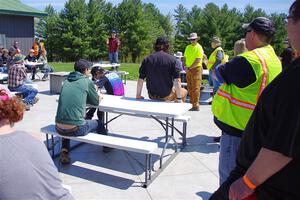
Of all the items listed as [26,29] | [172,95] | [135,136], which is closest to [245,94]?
[172,95]

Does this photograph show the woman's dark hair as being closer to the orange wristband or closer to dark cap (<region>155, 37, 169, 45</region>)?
the orange wristband

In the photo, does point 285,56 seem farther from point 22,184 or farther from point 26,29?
point 26,29

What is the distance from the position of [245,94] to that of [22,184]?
1773 millimetres

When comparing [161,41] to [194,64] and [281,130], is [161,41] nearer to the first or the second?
[194,64]

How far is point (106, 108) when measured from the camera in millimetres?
4844

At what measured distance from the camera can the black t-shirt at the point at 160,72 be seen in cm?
540

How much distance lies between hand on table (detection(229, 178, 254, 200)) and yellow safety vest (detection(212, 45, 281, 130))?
1.28 meters

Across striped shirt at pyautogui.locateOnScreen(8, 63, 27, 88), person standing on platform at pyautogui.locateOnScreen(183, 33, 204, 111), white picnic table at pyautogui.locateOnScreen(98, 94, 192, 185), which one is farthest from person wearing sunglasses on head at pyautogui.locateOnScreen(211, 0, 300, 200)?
striped shirt at pyautogui.locateOnScreen(8, 63, 27, 88)

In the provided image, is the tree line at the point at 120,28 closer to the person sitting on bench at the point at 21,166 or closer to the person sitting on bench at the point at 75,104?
the person sitting on bench at the point at 75,104

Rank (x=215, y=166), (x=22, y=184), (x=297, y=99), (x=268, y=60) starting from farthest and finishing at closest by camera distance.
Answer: (x=215, y=166), (x=268, y=60), (x=22, y=184), (x=297, y=99)

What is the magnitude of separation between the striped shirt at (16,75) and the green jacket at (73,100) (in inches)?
147

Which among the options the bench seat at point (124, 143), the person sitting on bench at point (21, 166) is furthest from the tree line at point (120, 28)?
the person sitting on bench at point (21, 166)

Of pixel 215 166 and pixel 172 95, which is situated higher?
pixel 172 95

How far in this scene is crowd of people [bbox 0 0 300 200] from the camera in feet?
4.45
